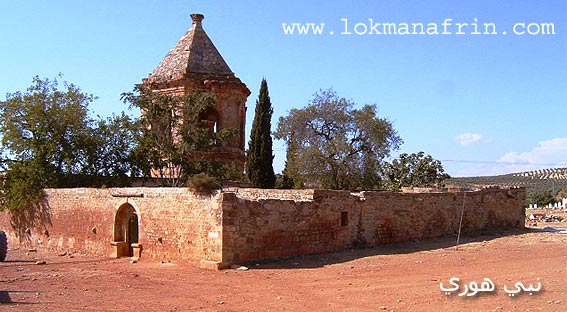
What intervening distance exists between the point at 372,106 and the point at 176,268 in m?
22.1

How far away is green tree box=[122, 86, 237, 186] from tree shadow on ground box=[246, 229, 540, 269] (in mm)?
7365

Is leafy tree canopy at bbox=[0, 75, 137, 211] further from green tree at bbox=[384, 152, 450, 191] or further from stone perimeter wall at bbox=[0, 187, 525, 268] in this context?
green tree at bbox=[384, 152, 450, 191]

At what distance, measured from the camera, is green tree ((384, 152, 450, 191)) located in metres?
36.2

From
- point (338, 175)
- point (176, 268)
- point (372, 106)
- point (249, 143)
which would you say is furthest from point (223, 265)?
point (372, 106)

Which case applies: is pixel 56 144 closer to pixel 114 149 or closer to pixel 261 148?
pixel 114 149

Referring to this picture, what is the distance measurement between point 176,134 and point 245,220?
348 inches

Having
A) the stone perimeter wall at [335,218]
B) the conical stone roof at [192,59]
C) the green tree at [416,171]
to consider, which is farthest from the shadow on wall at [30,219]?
the green tree at [416,171]

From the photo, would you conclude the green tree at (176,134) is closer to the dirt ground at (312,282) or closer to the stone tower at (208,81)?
the stone tower at (208,81)

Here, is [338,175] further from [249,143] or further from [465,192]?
[465,192]

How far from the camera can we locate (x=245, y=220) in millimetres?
14148

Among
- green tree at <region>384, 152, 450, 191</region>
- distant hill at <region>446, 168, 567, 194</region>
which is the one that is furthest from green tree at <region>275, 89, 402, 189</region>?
distant hill at <region>446, 168, 567, 194</region>

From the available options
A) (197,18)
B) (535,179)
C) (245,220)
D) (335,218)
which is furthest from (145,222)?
(535,179)

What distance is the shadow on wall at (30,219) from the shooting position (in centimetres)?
2067

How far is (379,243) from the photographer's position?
703 inches
